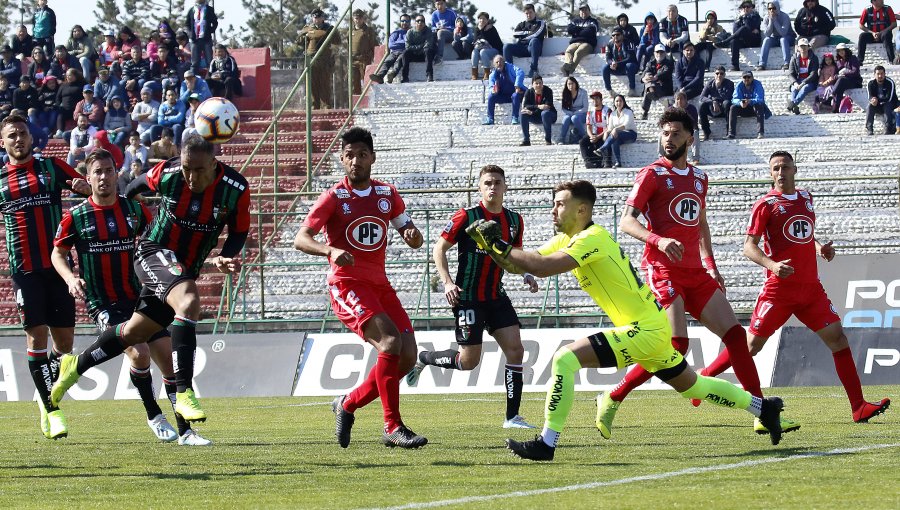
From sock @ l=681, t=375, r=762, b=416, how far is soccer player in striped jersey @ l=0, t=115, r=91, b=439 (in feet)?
18.6

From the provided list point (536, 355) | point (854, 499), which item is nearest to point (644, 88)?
point (536, 355)

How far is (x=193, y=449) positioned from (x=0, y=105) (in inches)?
876

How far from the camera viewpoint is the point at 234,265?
9484mm

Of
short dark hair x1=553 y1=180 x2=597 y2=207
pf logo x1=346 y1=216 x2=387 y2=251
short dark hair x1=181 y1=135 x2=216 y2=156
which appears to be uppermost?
short dark hair x1=181 y1=135 x2=216 y2=156

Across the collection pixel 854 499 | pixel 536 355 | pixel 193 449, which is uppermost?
pixel 854 499

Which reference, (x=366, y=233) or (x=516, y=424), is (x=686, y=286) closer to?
(x=516, y=424)

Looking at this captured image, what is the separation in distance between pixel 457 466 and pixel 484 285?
13.2 feet

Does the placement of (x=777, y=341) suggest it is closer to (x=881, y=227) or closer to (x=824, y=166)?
(x=881, y=227)

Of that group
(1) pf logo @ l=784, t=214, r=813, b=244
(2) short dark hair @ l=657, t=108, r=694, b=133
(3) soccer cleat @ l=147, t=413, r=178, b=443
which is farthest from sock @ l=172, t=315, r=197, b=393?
(1) pf logo @ l=784, t=214, r=813, b=244

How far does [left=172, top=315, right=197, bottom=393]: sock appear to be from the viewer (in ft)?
32.7

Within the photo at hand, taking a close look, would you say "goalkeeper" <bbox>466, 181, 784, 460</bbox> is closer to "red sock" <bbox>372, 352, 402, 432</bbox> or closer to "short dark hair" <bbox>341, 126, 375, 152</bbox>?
"red sock" <bbox>372, 352, 402, 432</bbox>

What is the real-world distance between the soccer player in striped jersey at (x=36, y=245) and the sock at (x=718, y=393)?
18.6 ft

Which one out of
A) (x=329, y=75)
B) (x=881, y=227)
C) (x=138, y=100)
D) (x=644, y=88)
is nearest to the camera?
(x=881, y=227)

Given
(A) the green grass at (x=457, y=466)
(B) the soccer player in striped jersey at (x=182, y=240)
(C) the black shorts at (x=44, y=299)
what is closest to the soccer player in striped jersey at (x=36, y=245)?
(C) the black shorts at (x=44, y=299)
